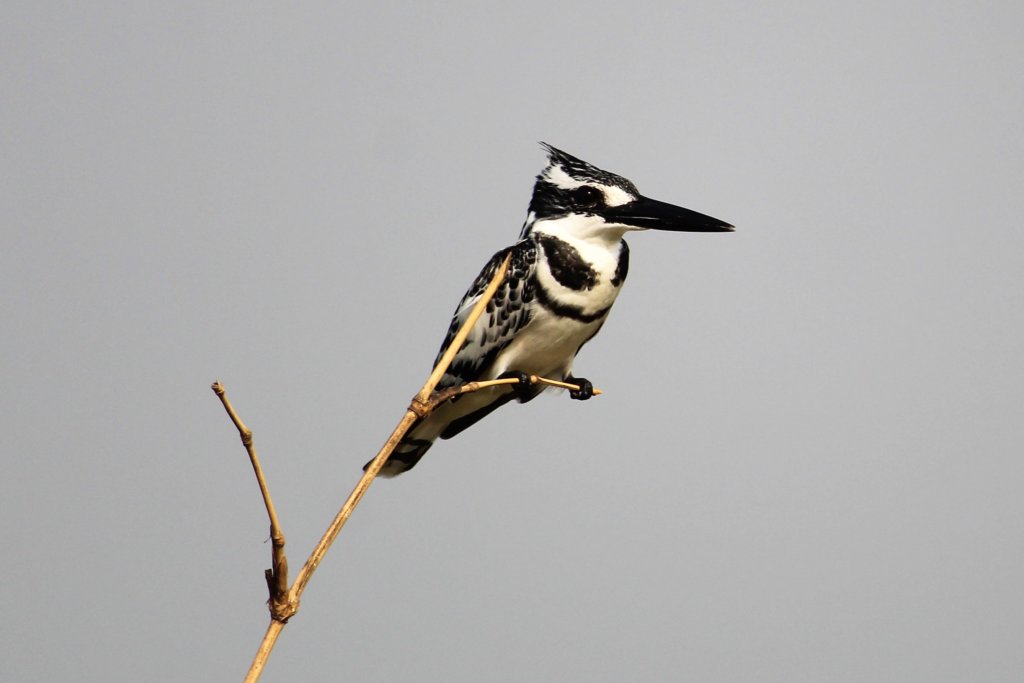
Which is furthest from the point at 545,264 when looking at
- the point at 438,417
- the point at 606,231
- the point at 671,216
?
the point at 438,417

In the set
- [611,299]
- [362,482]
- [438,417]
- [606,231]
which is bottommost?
[438,417]

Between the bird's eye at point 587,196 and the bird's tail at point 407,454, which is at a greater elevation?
the bird's eye at point 587,196

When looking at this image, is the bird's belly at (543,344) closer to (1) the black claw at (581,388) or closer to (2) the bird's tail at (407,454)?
(1) the black claw at (581,388)

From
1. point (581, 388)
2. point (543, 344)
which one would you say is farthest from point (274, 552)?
point (543, 344)

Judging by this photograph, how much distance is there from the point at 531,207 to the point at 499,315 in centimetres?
27

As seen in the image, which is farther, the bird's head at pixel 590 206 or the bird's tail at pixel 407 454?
the bird's tail at pixel 407 454

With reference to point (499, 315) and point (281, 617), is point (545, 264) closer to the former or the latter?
point (499, 315)

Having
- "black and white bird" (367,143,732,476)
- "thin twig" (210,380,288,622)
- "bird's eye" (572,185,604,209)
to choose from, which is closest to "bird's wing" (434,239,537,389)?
"black and white bird" (367,143,732,476)

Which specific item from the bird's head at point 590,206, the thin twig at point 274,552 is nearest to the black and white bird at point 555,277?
the bird's head at point 590,206

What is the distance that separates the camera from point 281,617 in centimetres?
114

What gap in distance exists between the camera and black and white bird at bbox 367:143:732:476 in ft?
6.98

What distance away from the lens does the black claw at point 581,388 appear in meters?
2.07

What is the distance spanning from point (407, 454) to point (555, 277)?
1.81ft

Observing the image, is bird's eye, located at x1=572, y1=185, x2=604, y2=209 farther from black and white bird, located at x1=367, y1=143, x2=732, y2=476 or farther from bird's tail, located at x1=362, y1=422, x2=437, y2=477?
bird's tail, located at x1=362, y1=422, x2=437, y2=477
